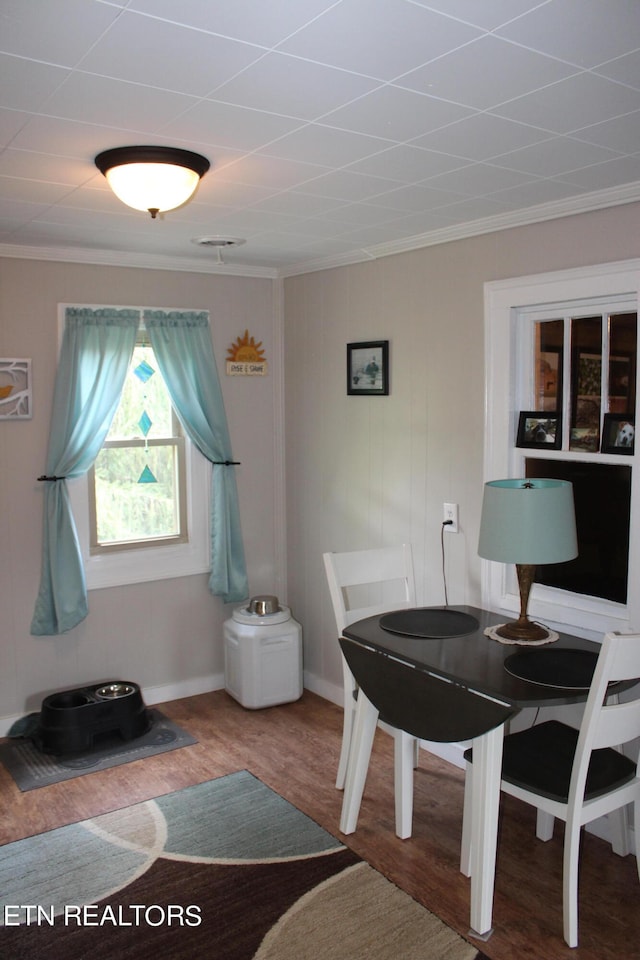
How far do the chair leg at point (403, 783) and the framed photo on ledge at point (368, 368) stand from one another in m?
1.59

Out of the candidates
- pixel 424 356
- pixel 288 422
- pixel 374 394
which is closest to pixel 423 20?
pixel 424 356

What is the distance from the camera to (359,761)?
9.59ft

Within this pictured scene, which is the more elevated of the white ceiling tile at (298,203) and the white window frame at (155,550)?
the white ceiling tile at (298,203)

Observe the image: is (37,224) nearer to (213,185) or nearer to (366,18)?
(213,185)

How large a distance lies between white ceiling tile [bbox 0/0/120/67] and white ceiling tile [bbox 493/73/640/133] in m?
0.95

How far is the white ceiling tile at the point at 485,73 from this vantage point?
164cm

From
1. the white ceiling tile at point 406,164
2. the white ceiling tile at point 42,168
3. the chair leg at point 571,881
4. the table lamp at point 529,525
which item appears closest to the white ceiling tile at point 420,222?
the white ceiling tile at point 406,164

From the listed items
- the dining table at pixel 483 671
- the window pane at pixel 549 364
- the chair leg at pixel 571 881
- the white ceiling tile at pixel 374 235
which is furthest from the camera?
the white ceiling tile at pixel 374 235

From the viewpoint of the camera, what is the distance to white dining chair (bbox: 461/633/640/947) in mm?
2223

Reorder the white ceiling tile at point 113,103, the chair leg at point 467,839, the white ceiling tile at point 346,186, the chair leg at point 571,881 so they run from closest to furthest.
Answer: the white ceiling tile at point 113,103, the chair leg at point 571,881, the white ceiling tile at point 346,186, the chair leg at point 467,839

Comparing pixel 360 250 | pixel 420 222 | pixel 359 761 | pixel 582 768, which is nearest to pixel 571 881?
pixel 582 768

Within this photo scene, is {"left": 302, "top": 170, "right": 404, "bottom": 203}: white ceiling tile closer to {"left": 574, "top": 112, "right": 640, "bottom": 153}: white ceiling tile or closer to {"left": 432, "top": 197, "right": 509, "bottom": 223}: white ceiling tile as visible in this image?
{"left": 432, "top": 197, "right": 509, "bottom": 223}: white ceiling tile

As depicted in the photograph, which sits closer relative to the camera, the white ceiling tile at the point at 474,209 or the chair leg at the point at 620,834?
the chair leg at the point at 620,834

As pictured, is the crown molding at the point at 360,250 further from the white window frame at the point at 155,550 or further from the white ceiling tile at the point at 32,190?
the white ceiling tile at the point at 32,190
